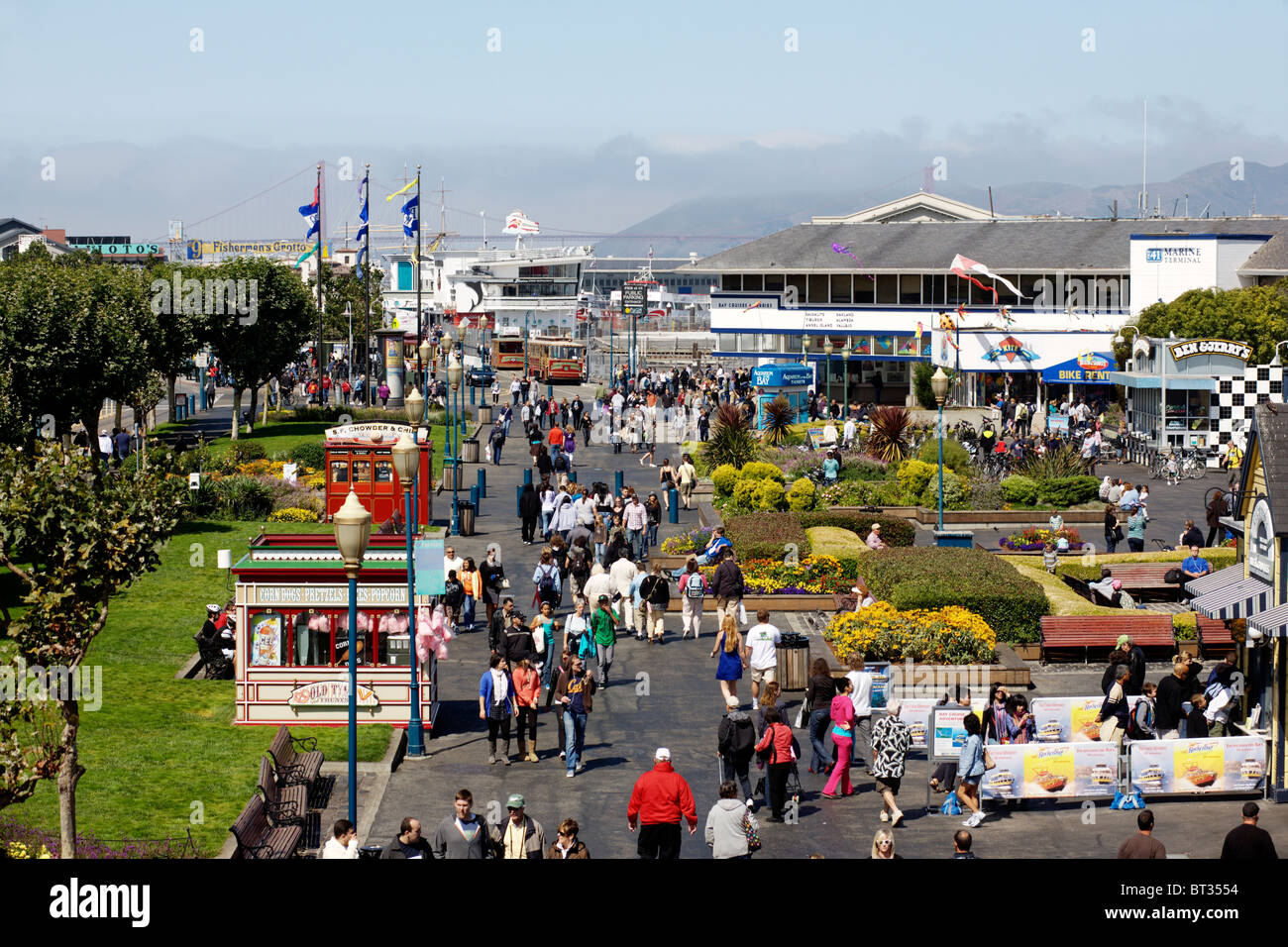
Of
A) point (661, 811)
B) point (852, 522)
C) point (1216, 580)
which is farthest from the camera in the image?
point (852, 522)

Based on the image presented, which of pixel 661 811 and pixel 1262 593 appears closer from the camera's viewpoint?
pixel 661 811

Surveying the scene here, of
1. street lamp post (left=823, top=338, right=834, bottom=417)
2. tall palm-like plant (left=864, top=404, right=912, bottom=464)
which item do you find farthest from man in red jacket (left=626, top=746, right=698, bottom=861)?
street lamp post (left=823, top=338, right=834, bottom=417)

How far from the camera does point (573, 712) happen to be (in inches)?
717

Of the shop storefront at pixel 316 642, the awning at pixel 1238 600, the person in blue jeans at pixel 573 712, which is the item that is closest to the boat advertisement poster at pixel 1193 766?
the awning at pixel 1238 600

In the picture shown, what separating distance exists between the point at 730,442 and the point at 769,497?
6.61 meters

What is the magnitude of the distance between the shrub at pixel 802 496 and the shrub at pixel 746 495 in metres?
0.83

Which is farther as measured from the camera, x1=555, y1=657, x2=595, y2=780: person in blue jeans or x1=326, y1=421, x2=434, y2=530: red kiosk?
x1=326, y1=421, x2=434, y2=530: red kiosk

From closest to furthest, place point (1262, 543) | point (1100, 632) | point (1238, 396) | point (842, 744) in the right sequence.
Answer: point (842, 744) < point (1262, 543) < point (1100, 632) < point (1238, 396)

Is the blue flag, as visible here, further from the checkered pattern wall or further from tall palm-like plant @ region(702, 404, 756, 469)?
the checkered pattern wall

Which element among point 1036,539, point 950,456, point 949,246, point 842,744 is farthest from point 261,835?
point 949,246

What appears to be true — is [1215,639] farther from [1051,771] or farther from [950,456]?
[950,456]

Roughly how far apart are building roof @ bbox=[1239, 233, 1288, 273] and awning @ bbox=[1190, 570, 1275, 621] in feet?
178

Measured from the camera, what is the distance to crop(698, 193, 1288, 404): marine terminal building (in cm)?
6150
